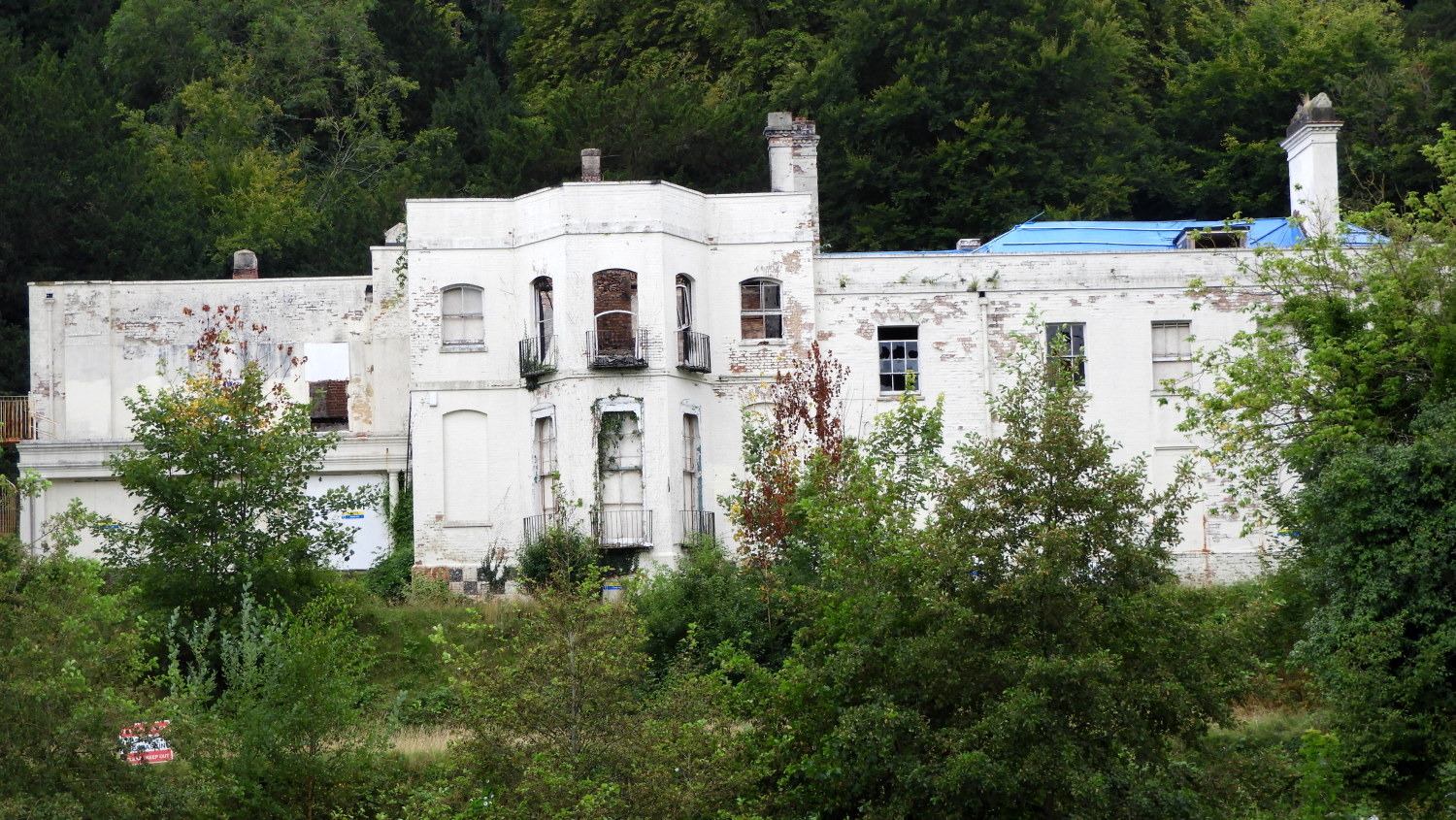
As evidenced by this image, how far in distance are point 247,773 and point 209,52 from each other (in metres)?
47.0

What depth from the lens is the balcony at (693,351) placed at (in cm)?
4125

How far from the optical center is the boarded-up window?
1634 inches

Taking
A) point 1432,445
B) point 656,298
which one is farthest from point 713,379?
point 1432,445

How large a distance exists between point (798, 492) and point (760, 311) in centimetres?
877

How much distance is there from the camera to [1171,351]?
42750 mm

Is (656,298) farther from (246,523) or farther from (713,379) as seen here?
(246,523)

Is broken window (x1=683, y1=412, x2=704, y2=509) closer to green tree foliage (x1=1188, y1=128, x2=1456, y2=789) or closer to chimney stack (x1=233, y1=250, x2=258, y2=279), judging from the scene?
green tree foliage (x1=1188, y1=128, x2=1456, y2=789)

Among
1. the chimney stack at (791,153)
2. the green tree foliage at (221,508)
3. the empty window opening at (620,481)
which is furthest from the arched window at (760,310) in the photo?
the green tree foliage at (221,508)

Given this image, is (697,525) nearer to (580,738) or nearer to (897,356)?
(897,356)

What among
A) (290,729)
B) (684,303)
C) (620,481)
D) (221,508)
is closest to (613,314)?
(684,303)

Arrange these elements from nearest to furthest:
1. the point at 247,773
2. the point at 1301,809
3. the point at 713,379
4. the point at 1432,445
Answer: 1. the point at 1301,809
2. the point at 247,773
3. the point at 1432,445
4. the point at 713,379

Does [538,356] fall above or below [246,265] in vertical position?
below

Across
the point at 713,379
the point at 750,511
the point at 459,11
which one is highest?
the point at 459,11

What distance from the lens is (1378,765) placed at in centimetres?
2855
